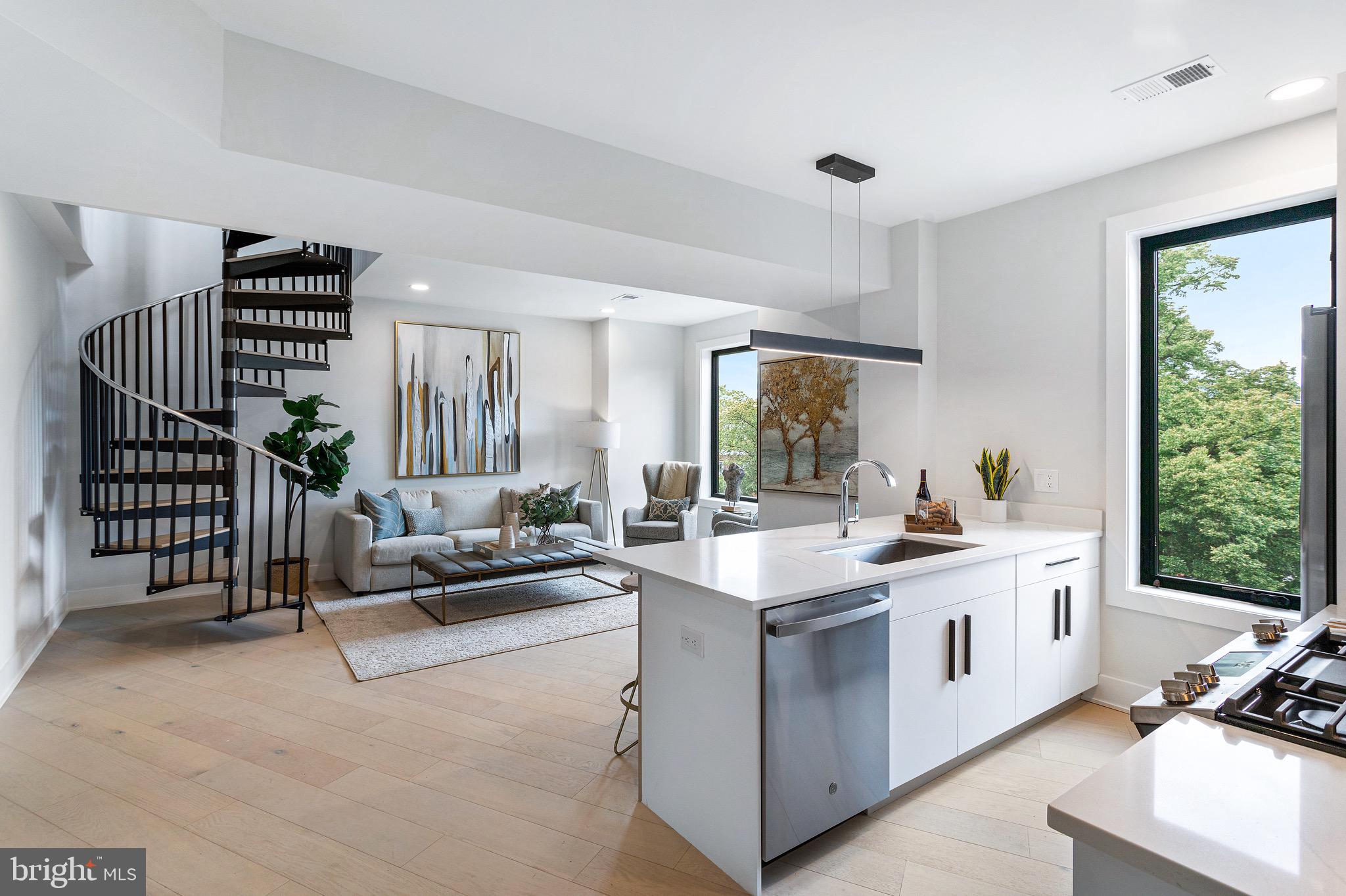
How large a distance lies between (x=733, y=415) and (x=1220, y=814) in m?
6.80

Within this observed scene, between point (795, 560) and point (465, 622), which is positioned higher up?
point (795, 560)

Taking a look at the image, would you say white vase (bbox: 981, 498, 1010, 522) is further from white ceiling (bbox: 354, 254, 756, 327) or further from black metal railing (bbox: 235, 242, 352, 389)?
black metal railing (bbox: 235, 242, 352, 389)

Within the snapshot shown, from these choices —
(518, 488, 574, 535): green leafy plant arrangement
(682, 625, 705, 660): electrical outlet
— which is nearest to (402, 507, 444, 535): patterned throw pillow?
(518, 488, 574, 535): green leafy plant arrangement

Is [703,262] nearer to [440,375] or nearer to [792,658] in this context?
[792,658]

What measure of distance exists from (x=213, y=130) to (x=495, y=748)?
7.98ft

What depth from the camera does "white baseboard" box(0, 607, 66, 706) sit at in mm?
3201

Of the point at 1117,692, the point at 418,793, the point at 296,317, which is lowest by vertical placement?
the point at 418,793

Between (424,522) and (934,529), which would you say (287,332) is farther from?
(934,529)

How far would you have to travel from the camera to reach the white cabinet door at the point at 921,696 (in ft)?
7.37

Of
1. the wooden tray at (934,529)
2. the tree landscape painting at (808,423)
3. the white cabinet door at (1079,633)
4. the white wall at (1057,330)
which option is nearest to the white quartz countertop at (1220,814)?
the wooden tray at (934,529)

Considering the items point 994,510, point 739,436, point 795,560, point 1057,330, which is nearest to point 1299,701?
point 795,560

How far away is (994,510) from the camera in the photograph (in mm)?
3436

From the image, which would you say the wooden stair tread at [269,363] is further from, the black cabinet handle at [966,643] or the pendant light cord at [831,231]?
the black cabinet handle at [966,643]

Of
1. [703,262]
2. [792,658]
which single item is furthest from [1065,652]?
[703,262]
